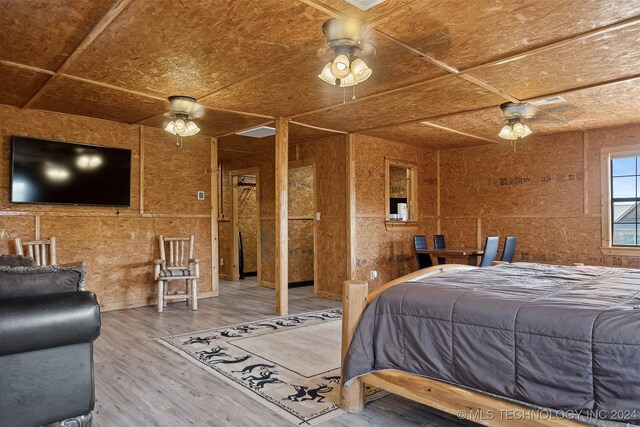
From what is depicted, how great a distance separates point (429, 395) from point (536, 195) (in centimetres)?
547

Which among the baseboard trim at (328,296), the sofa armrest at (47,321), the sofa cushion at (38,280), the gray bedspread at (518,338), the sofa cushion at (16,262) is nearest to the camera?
the gray bedspread at (518,338)

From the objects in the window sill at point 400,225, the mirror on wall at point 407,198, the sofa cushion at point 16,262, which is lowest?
the sofa cushion at point 16,262

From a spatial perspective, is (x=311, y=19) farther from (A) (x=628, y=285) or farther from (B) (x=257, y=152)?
(B) (x=257, y=152)

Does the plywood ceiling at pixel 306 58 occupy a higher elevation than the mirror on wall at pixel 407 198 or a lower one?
higher

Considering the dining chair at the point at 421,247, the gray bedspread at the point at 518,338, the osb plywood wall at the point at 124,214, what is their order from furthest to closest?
1. the dining chair at the point at 421,247
2. the osb plywood wall at the point at 124,214
3. the gray bedspread at the point at 518,338

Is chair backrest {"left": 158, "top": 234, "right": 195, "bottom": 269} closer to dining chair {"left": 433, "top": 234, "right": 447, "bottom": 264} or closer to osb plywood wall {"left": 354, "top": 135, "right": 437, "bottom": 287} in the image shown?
osb plywood wall {"left": 354, "top": 135, "right": 437, "bottom": 287}

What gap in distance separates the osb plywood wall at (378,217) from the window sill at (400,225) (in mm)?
39

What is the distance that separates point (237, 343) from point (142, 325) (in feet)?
4.56

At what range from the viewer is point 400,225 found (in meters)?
7.21

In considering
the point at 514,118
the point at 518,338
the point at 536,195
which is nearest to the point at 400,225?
the point at 536,195

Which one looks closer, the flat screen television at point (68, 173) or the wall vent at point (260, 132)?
the flat screen television at point (68, 173)

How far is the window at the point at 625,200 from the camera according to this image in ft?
19.4

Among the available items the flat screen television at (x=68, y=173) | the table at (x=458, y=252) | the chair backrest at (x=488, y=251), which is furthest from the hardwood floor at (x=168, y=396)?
the table at (x=458, y=252)

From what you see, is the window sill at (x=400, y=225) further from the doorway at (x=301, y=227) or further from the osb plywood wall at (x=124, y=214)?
the osb plywood wall at (x=124, y=214)
